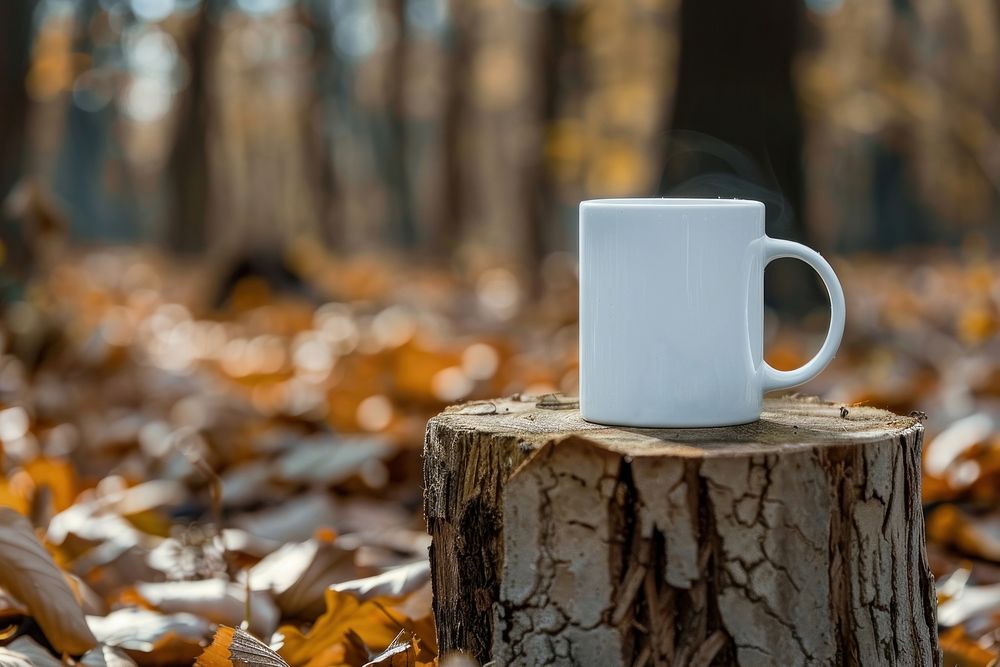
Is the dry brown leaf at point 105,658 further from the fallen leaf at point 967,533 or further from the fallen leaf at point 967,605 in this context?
the fallen leaf at point 967,533

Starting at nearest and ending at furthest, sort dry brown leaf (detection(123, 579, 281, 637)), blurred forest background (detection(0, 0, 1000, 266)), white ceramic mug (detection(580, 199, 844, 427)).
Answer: white ceramic mug (detection(580, 199, 844, 427)), dry brown leaf (detection(123, 579, 281, 637)), blurred forest background (detection(0, 0, 1000, 266))

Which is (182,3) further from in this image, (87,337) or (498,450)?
(498,450)

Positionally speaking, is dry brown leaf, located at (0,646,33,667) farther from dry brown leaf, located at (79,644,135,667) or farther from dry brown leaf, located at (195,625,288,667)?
dry brown leaf, located at (195,625,288,667)

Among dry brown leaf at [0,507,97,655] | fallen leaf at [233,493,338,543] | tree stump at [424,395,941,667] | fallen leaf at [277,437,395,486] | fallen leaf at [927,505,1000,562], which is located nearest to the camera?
tree stump at [424,395,941,667]

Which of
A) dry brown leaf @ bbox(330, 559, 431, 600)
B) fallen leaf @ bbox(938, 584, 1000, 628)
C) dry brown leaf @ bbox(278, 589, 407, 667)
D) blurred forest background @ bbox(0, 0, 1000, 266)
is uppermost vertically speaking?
blurred forest background @ bbox(0, 0, 1000, 266)

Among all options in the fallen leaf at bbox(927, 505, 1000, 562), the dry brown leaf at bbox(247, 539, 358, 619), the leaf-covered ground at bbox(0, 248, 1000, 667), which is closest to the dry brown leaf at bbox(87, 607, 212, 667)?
the leaf-covered ground at bbox(0, 248, 1000, 667)

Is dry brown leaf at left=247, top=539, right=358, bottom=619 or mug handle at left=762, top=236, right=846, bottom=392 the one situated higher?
mug handle at left=762, top=236, right=846, bottom=392

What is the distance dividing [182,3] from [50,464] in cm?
1253

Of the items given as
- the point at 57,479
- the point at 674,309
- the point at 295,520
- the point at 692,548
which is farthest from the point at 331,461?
the point at 692,548

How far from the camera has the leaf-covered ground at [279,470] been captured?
153cm

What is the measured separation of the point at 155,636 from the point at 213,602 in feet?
0.52

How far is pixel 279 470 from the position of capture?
2.71 m

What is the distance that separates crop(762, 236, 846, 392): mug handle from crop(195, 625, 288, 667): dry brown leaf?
70cm

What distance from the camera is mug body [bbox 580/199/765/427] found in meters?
1.36
